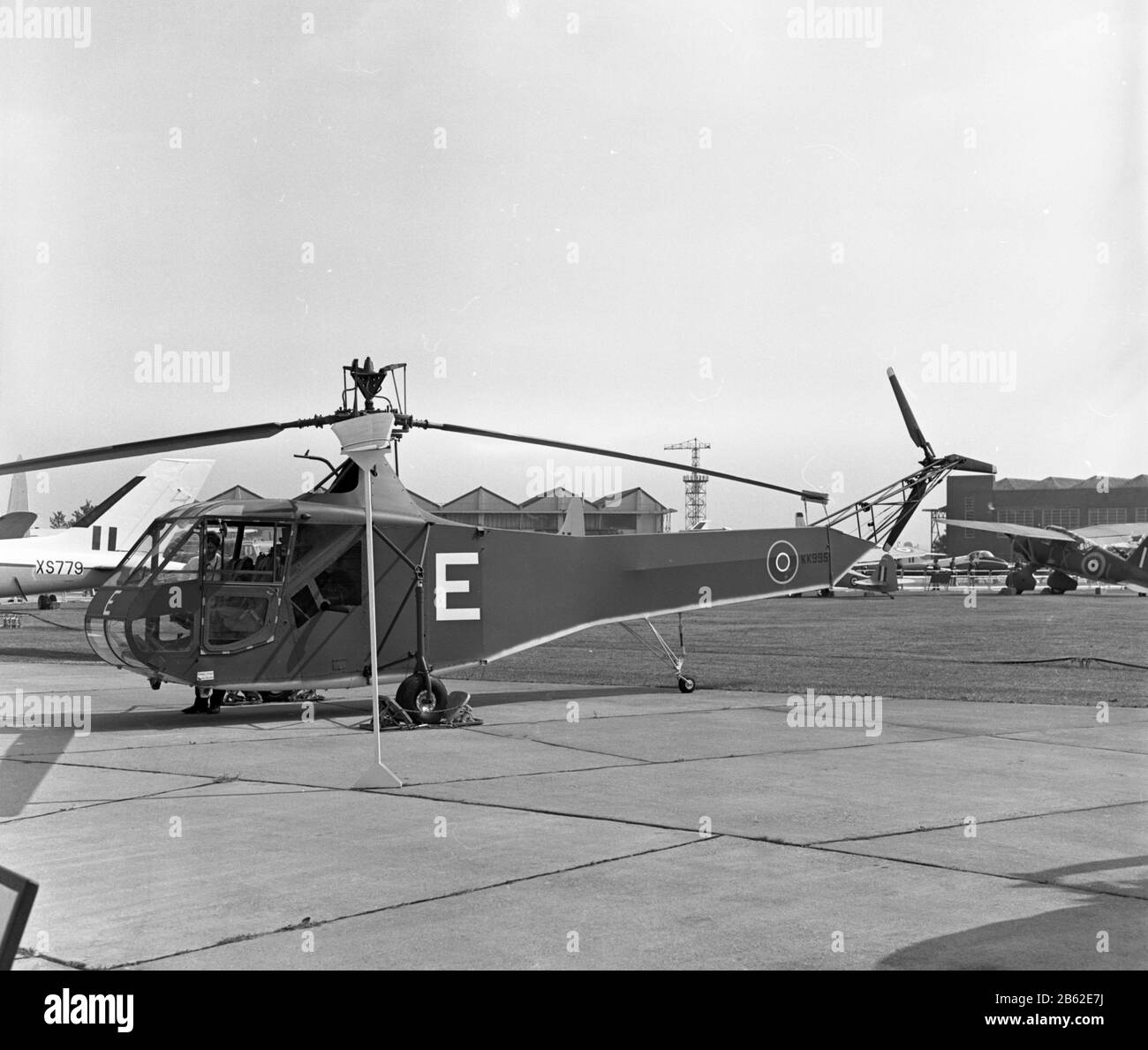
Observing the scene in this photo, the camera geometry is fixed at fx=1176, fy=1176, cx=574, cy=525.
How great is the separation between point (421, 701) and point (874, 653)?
12.8m

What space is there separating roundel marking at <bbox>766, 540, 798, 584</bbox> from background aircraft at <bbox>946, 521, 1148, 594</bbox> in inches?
1151

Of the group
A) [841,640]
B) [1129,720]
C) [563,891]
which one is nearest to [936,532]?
[841,640]

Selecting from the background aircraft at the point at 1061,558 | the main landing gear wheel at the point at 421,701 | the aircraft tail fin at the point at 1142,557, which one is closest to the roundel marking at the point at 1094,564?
the background aircraft at the point at 1061,558

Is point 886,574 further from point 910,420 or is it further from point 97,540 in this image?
point 97,540

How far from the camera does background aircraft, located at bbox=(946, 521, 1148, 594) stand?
4959 cm

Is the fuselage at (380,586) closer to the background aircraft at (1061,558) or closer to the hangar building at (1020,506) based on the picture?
the background aircraft at (1061,558)

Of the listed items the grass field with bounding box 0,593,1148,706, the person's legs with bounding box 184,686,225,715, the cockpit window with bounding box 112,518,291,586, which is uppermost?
the cockpit window with bounding box 112,518,291,586

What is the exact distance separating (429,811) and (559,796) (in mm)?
1039

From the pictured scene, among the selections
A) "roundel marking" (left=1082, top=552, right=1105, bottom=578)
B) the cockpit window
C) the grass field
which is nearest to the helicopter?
the cockpit window

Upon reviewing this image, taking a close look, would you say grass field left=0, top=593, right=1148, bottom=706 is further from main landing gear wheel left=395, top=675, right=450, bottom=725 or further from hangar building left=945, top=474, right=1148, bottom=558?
hangar building left=945, top=474, right=1148, bottom=558

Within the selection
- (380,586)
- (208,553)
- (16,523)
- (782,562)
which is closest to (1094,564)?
(782,562)

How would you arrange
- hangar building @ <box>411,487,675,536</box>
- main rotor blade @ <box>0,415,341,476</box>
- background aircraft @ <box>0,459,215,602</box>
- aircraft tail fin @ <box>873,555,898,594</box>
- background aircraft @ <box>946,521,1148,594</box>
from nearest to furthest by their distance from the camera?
main rotor blade @ <box>0,415,341,476</box>, aircraft tail fin @ <box>873,555,898,594</box>, background aircraft @ <box>0,459,215,602</box>, background aircraft @ <box>946,521,1148,594</box>, hangar building @ <box>411,487,675,536</box>
